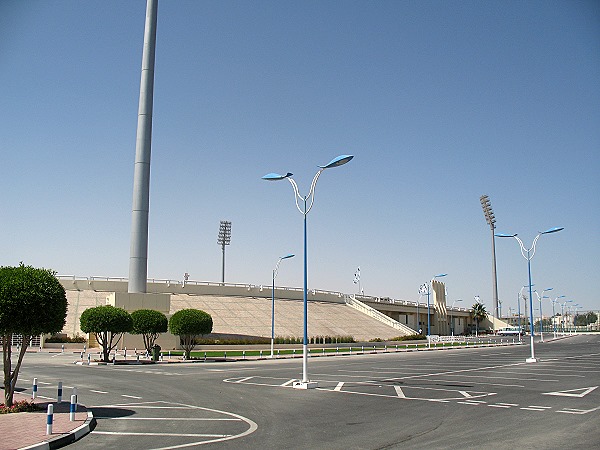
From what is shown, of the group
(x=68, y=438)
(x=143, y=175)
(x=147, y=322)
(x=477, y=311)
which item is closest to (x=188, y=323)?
(x=147, y=322)

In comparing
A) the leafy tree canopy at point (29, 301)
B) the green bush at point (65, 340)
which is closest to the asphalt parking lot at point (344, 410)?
the leafy tree canopy at point (29, 301)

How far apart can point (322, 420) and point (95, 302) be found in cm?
5619

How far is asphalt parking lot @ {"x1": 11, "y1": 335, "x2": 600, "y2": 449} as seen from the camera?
1192 centimetres

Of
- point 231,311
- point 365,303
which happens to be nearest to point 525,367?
point 231,311

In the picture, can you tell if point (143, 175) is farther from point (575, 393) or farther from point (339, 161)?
point (575, 393)

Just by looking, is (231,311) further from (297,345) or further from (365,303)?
(365,303)

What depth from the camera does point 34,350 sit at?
5028cm

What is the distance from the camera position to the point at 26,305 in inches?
567

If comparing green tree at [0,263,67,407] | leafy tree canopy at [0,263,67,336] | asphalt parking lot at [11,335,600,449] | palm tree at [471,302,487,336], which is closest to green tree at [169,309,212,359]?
asphalt parking lot at [11,335,600,449]

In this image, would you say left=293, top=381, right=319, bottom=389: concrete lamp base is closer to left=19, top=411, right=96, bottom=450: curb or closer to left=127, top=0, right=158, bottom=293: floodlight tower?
left=19, top=411, right=96, bottom=450: curb

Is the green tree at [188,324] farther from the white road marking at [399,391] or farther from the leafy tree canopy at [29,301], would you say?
the leafy tree canopy at [29,301]

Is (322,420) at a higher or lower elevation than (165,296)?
lower

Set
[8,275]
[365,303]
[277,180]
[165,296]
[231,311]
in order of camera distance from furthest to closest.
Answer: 1. [365,303]
2. [231,311]
3. [165,296]
4. [277,180]
5. [8,275]

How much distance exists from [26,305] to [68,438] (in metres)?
4.16
